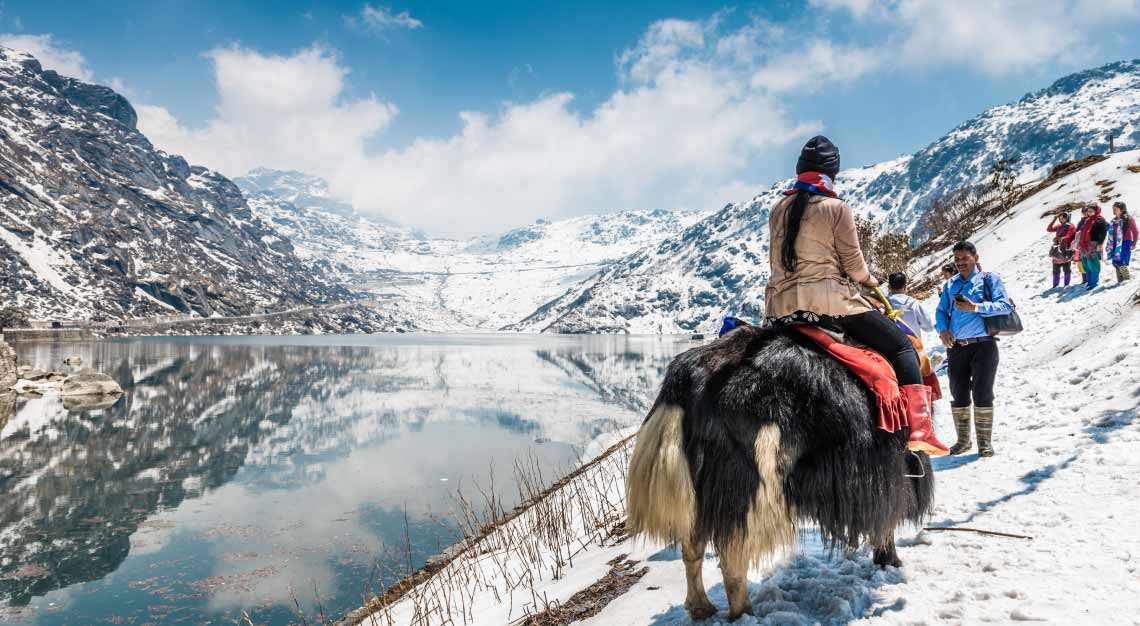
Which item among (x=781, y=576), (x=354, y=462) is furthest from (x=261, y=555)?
(x=781, y=576)

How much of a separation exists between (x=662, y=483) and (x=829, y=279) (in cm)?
165

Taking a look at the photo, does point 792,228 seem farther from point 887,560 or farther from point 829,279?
point 887,560

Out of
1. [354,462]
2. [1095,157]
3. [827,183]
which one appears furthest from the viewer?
[1095,157]

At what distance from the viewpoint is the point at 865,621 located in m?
3.41

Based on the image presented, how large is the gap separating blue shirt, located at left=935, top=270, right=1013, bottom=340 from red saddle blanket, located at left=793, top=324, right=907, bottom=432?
11.6 ft

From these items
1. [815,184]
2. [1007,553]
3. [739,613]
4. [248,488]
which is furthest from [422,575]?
[248,488]

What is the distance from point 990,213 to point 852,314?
40.6 meters

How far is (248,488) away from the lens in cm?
1666

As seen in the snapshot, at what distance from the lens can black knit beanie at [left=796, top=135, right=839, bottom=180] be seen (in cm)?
382

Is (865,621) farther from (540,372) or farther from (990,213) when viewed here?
(540,372)

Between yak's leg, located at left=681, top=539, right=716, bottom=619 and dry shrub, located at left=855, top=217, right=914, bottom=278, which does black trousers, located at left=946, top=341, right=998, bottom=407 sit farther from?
dry shrub, located at left=855, top=217, right=914, bottom=278

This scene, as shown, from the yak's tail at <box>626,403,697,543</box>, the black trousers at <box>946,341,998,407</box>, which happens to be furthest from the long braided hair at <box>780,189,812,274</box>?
the black trousers at <box>946,341,998,407</box>

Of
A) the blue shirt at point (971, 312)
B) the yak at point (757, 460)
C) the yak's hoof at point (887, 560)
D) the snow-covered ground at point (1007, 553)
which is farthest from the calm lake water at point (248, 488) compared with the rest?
the blue shirt at point (971, 312)

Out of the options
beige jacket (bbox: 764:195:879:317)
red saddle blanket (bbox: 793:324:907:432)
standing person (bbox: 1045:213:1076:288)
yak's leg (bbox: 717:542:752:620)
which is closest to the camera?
yak's leg (bbox: 717:542:752:620)
